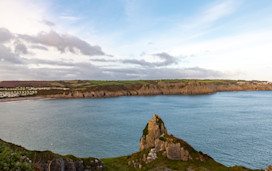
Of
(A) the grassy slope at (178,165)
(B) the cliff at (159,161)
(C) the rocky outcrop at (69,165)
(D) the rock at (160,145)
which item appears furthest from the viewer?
(D) the rock at (160,145)

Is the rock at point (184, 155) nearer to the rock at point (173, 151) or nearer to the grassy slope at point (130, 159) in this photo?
the rock at point (173, 151)

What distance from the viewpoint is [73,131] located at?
7281 centimetres

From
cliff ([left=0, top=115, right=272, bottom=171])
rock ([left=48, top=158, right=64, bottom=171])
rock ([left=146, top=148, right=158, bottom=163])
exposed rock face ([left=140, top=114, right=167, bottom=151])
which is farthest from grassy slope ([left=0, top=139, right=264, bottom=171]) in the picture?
exposed rock face ([left=140, top=114, right=167, bottom=151])

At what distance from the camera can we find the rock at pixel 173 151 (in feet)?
93.4

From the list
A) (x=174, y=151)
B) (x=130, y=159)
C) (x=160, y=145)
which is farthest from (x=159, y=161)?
(x=130, y=159)

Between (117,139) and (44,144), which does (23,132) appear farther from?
(117,139)

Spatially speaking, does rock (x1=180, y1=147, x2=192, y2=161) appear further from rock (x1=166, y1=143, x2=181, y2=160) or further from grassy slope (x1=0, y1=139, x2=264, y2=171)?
grassy slope (x1=0, y1=139, x2=264, y2=171)

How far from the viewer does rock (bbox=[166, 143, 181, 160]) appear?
28.5 meters

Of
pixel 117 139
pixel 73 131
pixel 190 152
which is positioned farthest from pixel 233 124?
pixel 73 131

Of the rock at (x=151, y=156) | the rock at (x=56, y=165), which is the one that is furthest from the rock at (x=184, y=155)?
the rock at (x=56, y=165)

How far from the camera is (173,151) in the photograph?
28641mm

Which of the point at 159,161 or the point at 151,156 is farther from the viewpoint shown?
the point at 151,156

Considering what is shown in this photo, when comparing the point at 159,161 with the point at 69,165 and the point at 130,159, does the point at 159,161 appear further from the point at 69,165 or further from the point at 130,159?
the point at 69,165

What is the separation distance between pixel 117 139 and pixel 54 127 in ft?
120
